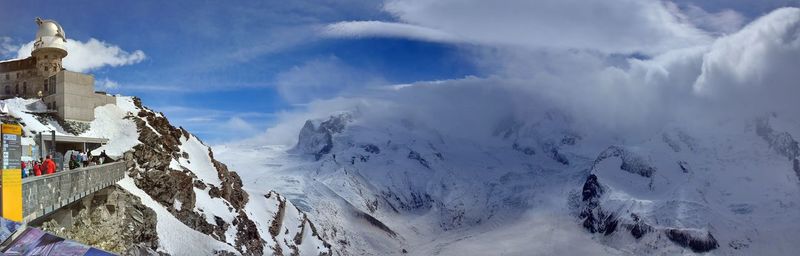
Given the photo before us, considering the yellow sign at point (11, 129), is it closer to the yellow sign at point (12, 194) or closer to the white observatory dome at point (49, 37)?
the yellow sign at point (12, 194)

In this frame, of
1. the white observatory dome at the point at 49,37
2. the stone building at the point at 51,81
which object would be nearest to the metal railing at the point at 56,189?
the stone building at the point at 51,81

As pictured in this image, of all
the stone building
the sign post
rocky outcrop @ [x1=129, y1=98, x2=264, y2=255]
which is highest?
the sign post

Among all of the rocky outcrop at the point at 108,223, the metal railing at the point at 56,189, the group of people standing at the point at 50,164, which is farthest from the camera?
the rocky outcrop at the point at 108,223

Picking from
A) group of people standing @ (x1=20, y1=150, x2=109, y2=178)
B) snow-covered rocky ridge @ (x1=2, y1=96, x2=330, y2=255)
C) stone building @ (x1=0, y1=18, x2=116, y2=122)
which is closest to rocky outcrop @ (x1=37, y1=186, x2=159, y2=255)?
snow-covered rocky ridge @ (x1=2, y1=96, x2=330, y2=255)

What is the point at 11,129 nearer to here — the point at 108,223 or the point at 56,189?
the point at 56,189

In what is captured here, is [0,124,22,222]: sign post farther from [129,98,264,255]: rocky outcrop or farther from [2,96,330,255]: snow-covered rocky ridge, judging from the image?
[129,98,264,255]: rocky outcrop

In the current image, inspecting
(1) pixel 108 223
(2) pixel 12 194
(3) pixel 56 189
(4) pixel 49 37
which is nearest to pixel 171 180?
(4) pixel 49 37

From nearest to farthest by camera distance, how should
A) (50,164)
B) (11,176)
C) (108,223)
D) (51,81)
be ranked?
(11,176), (50,164), (108,223), (51,81)
